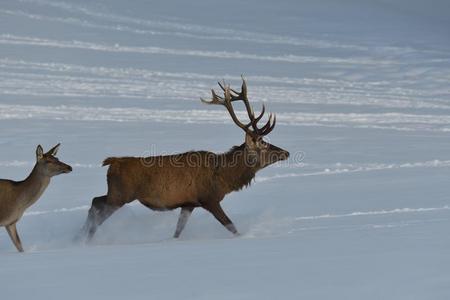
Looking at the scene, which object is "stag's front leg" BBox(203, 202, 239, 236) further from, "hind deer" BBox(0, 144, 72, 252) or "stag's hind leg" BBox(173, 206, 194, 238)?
"hind deer" BBox(0, 144, 72, 252)

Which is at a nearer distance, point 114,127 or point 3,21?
point 114,127

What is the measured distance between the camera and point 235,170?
1000cm

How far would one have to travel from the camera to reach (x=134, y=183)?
9.55 meters

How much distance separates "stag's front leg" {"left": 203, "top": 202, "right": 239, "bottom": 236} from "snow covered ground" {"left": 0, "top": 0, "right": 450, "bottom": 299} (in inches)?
11.7

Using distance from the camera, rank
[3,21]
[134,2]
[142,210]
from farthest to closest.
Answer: [134,2] < [3,21] < [142,210]

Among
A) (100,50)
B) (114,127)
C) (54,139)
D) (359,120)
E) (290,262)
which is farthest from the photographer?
(100,50)

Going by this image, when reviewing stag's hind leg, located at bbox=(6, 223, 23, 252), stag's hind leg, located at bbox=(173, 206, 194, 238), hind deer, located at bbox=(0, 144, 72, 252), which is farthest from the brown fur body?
stag's hind leg, located at bbox=(6, 223, 23, 252)

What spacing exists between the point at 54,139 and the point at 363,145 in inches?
174

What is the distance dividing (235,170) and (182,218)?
716 mm

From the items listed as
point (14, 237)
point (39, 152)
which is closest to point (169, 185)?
point (39, 152)

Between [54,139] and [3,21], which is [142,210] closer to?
[54,139]

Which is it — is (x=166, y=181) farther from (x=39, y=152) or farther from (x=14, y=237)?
(x=14, y=237)

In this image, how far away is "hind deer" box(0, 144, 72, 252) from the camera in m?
9.04

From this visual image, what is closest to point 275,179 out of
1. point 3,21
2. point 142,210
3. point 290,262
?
point 142,210
